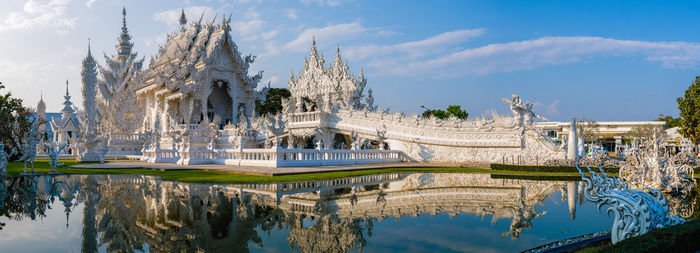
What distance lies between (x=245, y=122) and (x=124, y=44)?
22.6 m

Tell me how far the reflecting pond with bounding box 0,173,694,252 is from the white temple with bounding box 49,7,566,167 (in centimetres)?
763

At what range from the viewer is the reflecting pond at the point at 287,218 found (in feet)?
17.0

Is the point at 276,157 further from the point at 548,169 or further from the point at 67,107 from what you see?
the point at 67,107

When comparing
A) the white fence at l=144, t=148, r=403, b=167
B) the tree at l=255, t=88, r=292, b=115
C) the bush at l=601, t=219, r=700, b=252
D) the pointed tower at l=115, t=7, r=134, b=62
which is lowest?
the bush at l=601, t=219, r=700, b=252

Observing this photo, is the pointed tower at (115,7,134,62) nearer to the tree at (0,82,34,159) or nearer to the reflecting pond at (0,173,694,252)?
the tree at (0,82,34,159)

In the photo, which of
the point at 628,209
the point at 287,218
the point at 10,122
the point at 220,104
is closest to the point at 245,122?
the point at 220,104

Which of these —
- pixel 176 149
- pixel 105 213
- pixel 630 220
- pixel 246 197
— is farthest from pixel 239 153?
pixel 630 220

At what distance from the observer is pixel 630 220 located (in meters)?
4.98

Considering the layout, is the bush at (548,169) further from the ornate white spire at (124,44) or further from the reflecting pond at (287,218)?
the ornate white spire at (124,44)

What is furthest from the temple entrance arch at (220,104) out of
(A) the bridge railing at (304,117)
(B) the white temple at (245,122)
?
(A) the bridge railing at (304,117)

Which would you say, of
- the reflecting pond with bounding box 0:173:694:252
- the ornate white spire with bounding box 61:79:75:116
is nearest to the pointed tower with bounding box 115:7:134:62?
the ornate white spire with bounding box 61:79:75:116

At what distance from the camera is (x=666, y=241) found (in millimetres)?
4129

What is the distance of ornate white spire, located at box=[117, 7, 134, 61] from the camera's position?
42750 mm

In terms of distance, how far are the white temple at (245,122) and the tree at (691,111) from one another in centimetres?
1577
